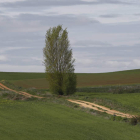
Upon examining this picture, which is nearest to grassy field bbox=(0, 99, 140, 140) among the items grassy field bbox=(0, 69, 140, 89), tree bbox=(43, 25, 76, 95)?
tree bbox=(43, 25, 76, 95)

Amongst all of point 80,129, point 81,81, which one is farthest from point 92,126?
point 81,81

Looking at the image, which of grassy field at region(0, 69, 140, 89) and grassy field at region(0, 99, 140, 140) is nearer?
grassy field at region(0, 99, 140, 140)

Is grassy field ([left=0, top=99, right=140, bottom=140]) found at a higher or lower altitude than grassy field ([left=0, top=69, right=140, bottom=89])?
lower

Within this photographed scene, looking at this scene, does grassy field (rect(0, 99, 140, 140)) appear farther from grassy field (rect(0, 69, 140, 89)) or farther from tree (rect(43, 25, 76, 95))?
grassy field (rect(0, 69, 140, 89))

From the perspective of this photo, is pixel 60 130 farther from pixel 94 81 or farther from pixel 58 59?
pixel 94 81

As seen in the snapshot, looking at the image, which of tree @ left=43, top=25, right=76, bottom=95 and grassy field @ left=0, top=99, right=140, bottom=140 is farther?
tree @ left=43, top=25, right=76, bottom=95

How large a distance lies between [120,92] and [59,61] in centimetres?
1393

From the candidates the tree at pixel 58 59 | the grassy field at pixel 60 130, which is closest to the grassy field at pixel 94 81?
the tree at pixel 58 59

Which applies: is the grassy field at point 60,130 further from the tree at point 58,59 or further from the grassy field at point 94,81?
the grassy field at point 94,81

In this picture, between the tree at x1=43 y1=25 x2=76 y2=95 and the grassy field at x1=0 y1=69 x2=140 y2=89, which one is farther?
the grassy field at x1=0 y1=69 x2=140 y2=89

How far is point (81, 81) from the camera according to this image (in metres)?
86.2

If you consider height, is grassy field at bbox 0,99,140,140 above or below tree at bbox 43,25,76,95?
below

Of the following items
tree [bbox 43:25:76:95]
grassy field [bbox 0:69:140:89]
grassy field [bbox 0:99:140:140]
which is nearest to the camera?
grassy field [bbox 0:99:140:140]

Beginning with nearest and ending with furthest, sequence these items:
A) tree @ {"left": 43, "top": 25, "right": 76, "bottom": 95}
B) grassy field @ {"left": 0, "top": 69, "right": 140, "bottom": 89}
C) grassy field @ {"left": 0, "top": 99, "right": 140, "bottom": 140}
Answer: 1. grassy field @ {"left": 0, "top": 99, "right": 140, "bottom": 140}
2. tree @ {"left": 43, "top": 25, "right": 76, "bottom": 95}
3. grassy field @ {"left": 0, "top": 69, "right": 140, "bottom": 89}
